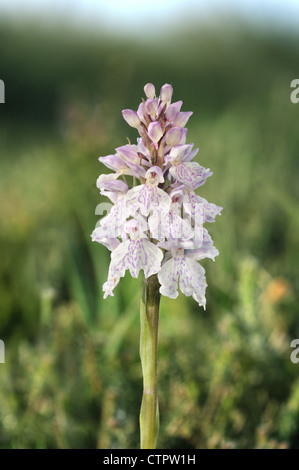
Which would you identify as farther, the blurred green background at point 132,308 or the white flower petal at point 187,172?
the blurred green background at point 132,308

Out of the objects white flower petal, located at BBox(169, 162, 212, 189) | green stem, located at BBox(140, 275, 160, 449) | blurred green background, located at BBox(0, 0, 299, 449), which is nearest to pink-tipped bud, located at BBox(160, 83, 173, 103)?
white flower petal, located at BBox(169, 162, 212, 189)

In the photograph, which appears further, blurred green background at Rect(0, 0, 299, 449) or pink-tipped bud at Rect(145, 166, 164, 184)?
blurred green background at Rect(0, 0, 299, 449)

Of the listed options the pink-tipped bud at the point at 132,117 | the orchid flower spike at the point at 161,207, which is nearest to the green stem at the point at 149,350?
the orchid flower spike at the point at 161,207

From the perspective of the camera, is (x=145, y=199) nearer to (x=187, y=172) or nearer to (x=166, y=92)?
(x=187, y=172)

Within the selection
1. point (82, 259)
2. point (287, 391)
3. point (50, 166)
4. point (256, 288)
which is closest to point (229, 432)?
point (287, 391)

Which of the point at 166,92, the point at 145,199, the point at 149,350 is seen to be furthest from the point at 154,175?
the point at 149,350

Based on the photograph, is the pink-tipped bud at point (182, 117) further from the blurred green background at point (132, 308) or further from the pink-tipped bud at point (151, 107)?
the blurred green background at point (132, 308)

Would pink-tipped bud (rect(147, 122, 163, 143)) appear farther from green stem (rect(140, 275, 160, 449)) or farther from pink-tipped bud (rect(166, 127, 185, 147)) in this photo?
green stem (rect(140, 275, 160, 449))
